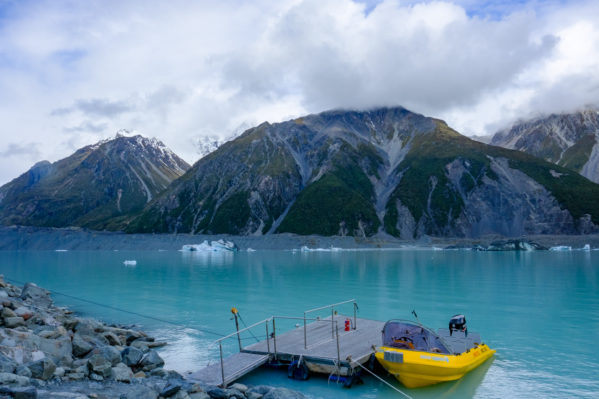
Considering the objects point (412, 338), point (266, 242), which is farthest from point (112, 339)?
point (266, 242)

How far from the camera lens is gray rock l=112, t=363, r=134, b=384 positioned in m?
18.0

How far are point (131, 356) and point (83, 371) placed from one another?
306 centimetres

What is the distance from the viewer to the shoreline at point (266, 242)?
161875mm

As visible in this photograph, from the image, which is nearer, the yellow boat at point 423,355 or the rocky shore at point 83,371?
the rocky shore at point 83,371

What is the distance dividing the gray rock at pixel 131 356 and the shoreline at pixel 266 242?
148 metres

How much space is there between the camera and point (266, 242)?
179 metres

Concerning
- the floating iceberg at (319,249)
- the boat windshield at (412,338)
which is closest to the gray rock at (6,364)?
the boat windshield at (412,338)

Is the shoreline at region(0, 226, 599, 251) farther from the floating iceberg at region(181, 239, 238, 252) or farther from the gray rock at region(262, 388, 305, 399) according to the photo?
the gray rock at region(262, 388, 305, 399)

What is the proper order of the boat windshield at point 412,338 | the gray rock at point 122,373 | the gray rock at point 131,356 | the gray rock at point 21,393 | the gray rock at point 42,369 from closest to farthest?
the gray rock at point 21,393 < the gray rock at point 42,369 < the gray rock at point 122,373 < the boat windshield at point 412,338 < the gray rock at point 131,356

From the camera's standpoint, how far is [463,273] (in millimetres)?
69812

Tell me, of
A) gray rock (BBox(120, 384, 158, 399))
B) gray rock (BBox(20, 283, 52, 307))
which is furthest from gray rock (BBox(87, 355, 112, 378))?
gray rock (BBox(20, 283, 52, 307))

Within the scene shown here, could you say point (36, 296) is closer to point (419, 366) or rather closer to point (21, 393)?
point (21, 393)

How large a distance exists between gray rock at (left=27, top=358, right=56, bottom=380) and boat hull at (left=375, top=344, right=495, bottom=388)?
13186mm

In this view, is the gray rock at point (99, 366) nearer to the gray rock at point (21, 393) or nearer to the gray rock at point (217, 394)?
the gray rock at point (217, 394)
